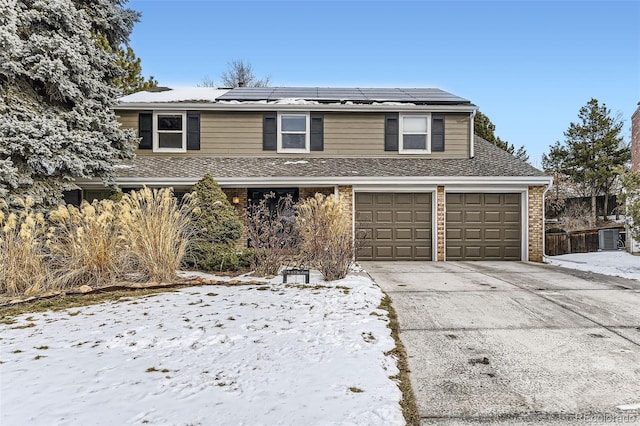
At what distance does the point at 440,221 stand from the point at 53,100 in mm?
10186

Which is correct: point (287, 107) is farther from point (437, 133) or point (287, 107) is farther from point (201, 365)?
point (201, 365)

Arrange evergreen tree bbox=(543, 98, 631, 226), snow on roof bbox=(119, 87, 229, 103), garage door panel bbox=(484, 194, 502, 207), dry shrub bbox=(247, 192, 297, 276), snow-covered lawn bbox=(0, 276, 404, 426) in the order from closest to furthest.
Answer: snow-covered lawn bbox=(0, 276, 404, 426) < dry shrub bbox=(247, 192, 297, 276) < garage door panel bbox=(484, 194, 502, 207) < snow on roof bbox=(119, 87, 229, 103) < evergreen tree bbox=(543, 98, 631, 226)

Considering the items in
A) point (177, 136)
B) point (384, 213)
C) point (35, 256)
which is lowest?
point (35, 256)

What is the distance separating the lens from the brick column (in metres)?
11.0

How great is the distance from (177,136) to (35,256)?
7.21 meters

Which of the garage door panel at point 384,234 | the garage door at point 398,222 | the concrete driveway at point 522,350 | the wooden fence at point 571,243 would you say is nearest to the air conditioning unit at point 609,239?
the wooden fence at point 571,243

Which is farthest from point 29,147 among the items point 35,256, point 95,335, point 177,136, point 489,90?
point 489,90

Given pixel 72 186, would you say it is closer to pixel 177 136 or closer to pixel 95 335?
pixel 177 136

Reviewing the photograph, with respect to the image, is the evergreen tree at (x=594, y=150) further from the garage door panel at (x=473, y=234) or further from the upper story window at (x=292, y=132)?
the upper story window at (x=292, y=132)

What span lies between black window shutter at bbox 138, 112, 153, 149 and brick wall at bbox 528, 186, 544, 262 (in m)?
11.4

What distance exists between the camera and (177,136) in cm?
1218

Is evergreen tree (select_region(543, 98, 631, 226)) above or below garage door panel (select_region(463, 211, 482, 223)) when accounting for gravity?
above

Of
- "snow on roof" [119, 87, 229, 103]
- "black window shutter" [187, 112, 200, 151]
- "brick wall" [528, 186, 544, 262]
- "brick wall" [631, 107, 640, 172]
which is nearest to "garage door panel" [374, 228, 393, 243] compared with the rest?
"brick wall" [528, 186, 544, 262]

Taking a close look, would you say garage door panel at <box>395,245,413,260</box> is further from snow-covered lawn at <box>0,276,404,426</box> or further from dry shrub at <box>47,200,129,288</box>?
dry shrub at <box>47,200,129,288</box>
